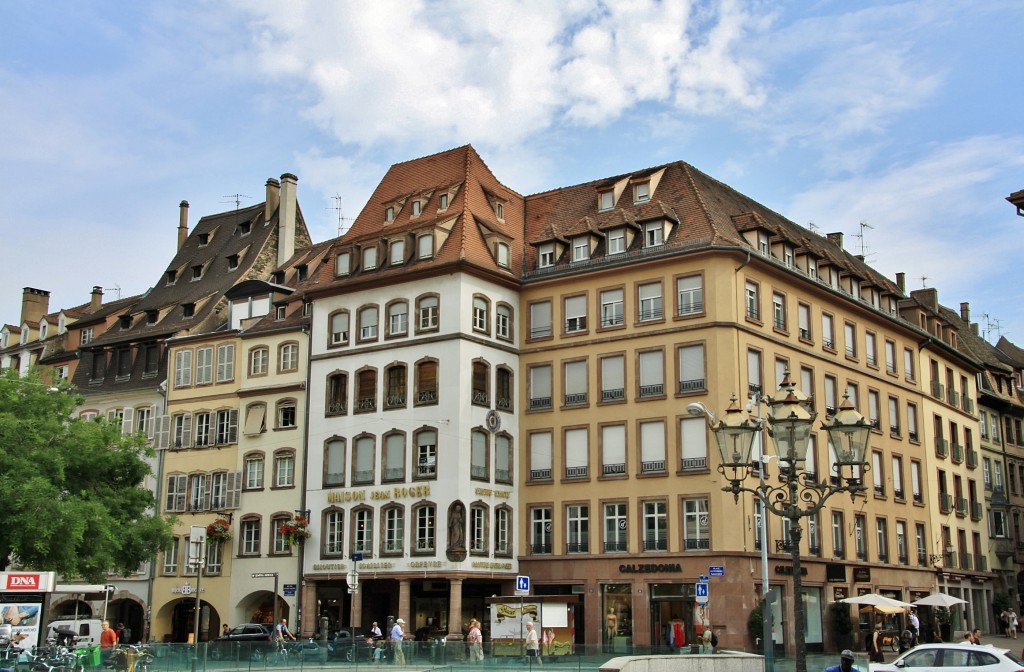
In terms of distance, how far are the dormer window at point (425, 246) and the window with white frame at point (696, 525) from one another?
14.5m

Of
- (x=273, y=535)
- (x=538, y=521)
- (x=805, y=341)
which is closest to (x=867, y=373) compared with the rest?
(x=805, y=341)

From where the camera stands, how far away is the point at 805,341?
Result: 5378 centimetres

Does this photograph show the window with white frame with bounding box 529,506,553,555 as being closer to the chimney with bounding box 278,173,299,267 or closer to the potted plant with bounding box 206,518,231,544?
the potted plant with bounding box 206,518,231,544

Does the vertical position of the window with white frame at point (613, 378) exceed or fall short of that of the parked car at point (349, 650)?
it exceeds it

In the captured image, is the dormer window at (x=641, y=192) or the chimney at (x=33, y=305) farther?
the chimney at (x=33, y=305)

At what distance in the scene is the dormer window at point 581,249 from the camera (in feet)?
174

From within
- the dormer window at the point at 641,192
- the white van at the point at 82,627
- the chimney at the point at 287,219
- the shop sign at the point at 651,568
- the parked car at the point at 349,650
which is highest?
the chimney at the point at 287,219

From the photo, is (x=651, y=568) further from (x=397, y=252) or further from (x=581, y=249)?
(x=397, y=252)

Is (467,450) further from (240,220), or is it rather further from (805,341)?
(240,220)

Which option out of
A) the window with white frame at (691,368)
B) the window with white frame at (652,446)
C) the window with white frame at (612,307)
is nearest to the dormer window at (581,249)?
the window with white frame at (612,307)

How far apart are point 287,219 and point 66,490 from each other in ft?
76.9

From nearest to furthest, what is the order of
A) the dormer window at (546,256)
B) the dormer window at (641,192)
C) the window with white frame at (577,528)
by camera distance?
the window with white frame at (577,528), the dormer window at (546,256), the dormer window at (641,192)

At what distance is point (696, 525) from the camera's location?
47625 mm

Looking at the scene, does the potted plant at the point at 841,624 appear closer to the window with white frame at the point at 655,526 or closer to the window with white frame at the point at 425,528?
the window with white frame at the point at 655,526
